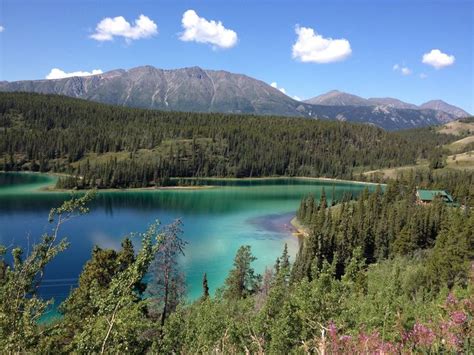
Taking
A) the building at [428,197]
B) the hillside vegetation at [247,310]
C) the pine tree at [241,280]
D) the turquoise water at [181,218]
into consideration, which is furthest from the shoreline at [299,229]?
the pine tree at [241,280]

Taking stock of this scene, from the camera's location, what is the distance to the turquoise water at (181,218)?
5822 cm

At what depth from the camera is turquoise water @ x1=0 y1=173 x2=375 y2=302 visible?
5822cm

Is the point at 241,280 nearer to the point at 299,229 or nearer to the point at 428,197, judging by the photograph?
the point at 299,229

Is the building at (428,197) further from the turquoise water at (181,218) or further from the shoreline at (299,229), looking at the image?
the shoreline at (299,229)

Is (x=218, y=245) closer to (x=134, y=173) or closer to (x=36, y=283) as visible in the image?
(x=36, y=283)

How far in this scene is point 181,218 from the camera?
9512cm

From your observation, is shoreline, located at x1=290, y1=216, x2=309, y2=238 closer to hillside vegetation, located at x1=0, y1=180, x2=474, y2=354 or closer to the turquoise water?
the turquoise water

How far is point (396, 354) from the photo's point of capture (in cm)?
542

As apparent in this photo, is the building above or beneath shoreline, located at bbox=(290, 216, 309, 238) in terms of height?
above

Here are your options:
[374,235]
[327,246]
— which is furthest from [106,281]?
[374,235]

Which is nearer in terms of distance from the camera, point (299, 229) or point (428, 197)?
point (299, 229)

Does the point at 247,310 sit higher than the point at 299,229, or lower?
higher

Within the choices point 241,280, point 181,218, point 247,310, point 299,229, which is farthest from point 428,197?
point 247,310

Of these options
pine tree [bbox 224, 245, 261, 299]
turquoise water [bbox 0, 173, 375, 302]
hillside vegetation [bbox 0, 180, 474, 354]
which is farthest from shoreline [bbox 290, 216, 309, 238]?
pine tree [bbox 224, 245, 261, 299]
